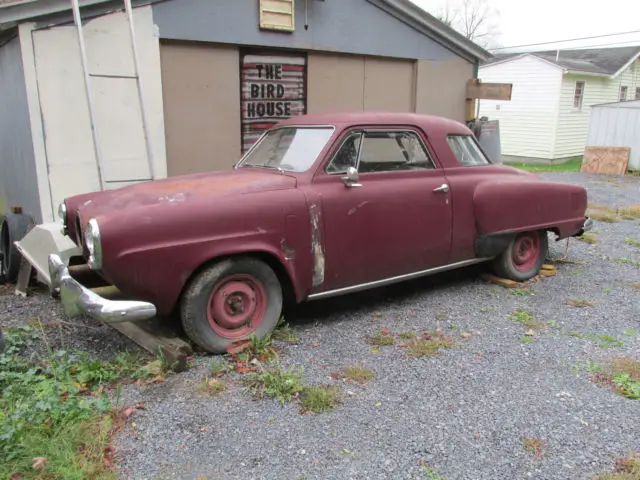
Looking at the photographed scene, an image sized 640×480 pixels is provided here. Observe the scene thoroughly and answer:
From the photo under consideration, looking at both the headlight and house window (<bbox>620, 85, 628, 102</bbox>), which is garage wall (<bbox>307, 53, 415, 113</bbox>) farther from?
house window (<bbox>620, 85, 628, 102</bbox>)

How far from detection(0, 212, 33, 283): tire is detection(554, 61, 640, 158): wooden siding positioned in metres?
17.3

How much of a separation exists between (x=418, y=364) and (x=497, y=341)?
0.79m

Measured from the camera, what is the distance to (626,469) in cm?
260

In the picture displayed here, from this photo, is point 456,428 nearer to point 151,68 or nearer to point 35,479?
point 35,479

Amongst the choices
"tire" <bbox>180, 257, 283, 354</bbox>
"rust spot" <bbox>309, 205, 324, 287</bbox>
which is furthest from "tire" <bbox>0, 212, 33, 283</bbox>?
"rust spot" <bbox>309, 205, 324, 287</bbox>

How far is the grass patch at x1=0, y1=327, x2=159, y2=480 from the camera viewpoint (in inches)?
99.4

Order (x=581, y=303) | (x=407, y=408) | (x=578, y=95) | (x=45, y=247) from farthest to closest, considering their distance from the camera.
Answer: (x=578, y=95) < (x=581, y=303) < (x=45, y=247) < (x=407, y=408)

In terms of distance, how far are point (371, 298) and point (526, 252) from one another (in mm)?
1860

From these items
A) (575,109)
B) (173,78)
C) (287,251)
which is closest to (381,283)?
(287,251)

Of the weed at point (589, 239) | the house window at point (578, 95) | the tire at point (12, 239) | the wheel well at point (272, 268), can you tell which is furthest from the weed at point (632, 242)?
the house window at point (578, 95)

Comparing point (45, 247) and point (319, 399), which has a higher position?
point (45, 247)

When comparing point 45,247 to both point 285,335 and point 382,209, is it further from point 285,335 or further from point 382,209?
point 382,209

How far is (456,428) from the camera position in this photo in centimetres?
292

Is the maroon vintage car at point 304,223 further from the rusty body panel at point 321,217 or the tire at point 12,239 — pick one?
the tire at point 12,239
